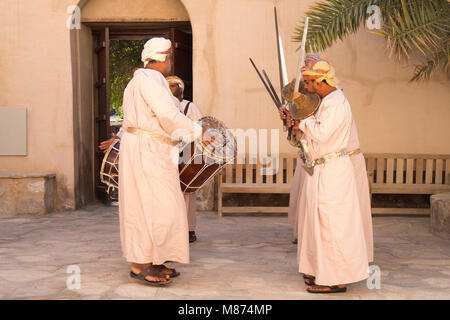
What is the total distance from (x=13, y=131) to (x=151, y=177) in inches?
175

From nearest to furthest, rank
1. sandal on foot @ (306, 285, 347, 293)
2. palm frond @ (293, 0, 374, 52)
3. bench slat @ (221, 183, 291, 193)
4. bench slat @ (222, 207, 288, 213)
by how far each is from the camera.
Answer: sandal on foot @ (306, 285, 347, 293) < palm frond @ (293, 0, 374, 52) < bench slat @ (221, 183, 291, 193) < bench slat @ (222, 207, 288, 213)

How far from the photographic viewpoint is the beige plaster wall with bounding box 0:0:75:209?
728 centimetres

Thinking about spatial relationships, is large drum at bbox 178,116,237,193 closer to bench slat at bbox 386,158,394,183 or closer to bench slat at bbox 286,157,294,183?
bench slat at bbox 286,157,294,183

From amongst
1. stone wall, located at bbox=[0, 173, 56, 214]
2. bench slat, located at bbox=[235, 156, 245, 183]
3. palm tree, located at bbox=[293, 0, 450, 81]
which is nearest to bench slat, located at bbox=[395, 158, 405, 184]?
palm tree, located at bbox=[293, 0, 450, 81]

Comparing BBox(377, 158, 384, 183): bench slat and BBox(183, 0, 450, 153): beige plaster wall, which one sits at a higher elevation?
BBox(183, 0, 450, 153): beige plaster wall

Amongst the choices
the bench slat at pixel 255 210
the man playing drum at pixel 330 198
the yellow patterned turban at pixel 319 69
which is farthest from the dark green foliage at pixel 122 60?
the man playing drum at pixel 330 198

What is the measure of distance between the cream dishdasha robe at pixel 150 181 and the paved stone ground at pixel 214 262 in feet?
1.04

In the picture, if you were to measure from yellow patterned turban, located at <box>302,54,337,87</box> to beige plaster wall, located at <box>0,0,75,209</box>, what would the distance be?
467 centimetres

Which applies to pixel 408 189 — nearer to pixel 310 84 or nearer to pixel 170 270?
pixel 310 84

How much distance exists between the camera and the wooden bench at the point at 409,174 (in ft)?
22.6

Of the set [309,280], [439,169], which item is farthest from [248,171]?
[309,280]

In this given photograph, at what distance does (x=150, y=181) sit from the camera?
12.0 ft

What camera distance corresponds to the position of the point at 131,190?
12.2 ft

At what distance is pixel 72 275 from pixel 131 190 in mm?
895
